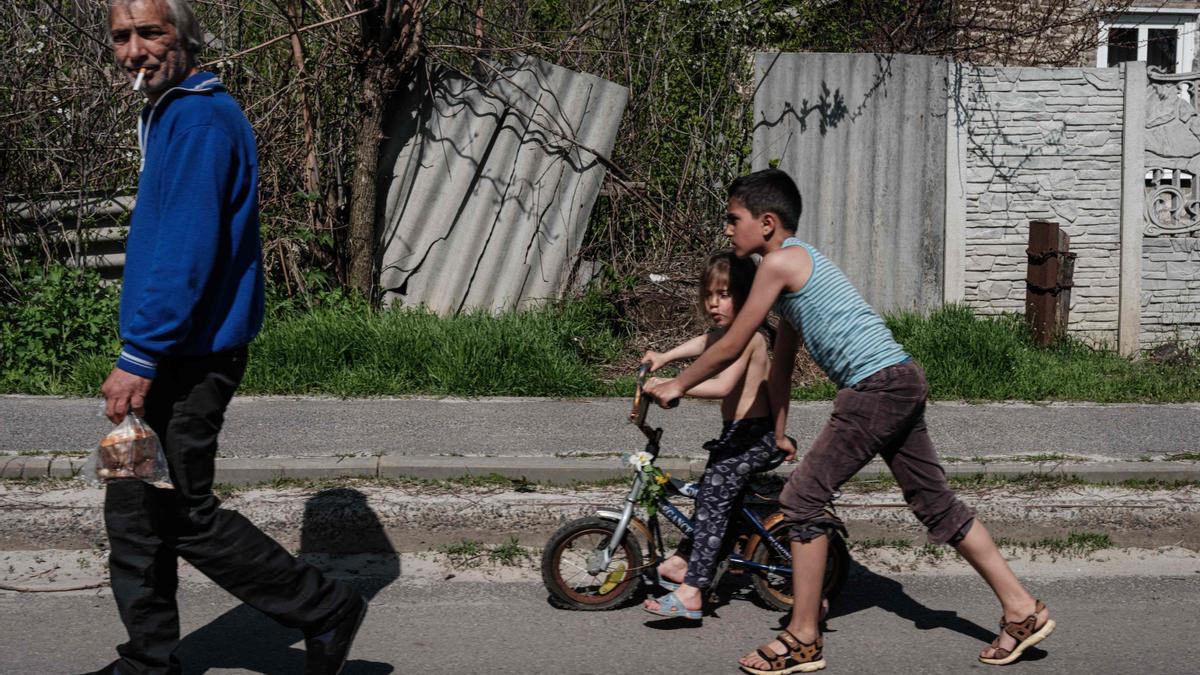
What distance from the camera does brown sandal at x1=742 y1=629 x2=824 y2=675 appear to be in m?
3.92

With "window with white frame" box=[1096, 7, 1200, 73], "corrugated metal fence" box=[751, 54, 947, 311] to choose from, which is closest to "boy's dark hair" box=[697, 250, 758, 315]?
"corrugated metal fence" box=[751, 54, 947, 311]

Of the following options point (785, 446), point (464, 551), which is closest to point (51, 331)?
point (464, 551)

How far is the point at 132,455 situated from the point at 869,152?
6255mm

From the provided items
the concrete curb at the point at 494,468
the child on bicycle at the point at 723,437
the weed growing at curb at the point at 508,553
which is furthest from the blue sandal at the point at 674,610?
the concrete curb at the point at 494,468

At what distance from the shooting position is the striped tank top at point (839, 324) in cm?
393

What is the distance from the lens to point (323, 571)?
4879 millimetres

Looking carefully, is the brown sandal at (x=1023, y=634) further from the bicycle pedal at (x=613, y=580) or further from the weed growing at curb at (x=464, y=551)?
the weed growing at curb at (x=464, y=551)

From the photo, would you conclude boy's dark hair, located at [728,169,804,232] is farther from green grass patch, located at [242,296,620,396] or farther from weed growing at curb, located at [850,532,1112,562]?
green grass patch, located at [242,296,620,396]

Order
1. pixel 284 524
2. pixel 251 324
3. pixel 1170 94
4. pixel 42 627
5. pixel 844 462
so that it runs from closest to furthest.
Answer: pixel 251 324 → pixel 844 462 → pixel 42 627 → pixel 284 524 → pixel 1170 94

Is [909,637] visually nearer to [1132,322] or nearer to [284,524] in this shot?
[284,524]

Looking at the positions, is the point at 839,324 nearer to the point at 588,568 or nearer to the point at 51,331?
the point at 588,568

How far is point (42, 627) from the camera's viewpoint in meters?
4.22

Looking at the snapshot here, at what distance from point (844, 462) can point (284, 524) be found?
237cm

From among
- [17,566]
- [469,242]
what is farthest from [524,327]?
[17,566]
